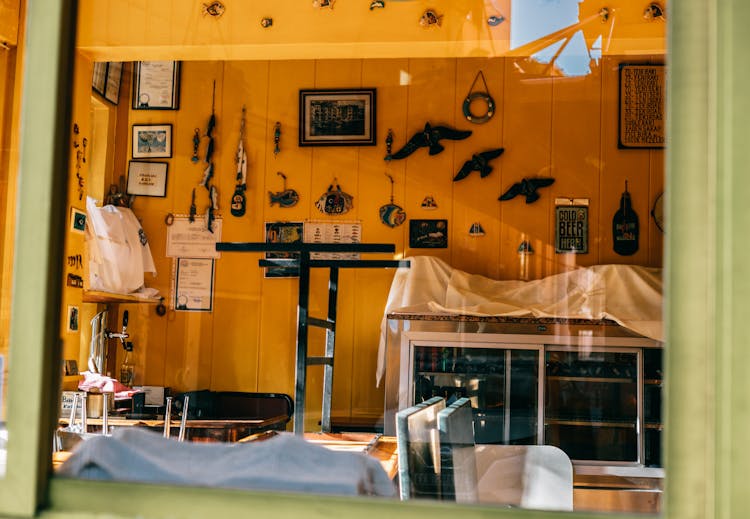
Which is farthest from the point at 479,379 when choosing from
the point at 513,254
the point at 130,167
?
the point at 130,167

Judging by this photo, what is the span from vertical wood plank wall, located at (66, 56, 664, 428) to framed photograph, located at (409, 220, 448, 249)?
57mm

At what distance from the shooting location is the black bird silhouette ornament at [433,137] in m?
6.40

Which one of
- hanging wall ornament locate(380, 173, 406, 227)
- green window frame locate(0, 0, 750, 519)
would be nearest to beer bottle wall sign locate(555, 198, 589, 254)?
hanging wall ornament locate(380, 173, 406, 227)

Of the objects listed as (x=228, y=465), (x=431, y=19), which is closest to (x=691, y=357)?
(x=228, y=465)

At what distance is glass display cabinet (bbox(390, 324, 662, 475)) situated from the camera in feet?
17.6

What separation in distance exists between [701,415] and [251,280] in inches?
218

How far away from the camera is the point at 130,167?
22.3 feet

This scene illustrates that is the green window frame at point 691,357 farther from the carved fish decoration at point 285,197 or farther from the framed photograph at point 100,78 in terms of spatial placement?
→ the framed photograph at point 100,78

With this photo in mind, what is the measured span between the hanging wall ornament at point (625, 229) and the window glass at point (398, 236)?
0.6 inches

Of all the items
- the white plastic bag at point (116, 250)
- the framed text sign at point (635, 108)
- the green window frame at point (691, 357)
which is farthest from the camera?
the framed text sign at point (635, 108)

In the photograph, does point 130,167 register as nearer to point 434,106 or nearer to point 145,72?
point 145,72

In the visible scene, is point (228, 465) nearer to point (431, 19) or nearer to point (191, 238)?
point (431, 19)

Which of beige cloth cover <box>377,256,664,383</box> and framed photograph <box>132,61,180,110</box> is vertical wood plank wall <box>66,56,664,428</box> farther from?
beige cloth cover <box>377,256,664,383</box>

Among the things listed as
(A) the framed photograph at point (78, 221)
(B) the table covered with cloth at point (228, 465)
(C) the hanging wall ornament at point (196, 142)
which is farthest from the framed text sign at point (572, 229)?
(B) the table covered with cloth at point (228, 465)
